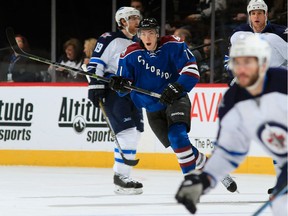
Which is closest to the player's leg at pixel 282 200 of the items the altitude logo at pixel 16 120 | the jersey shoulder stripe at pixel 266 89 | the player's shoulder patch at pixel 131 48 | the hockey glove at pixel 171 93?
the jersey shoulder stripe at pixel 266 89

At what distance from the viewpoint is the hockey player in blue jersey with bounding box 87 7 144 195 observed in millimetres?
7336

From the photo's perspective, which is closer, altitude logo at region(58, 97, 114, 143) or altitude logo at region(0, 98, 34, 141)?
Answer: altitude logo at region(58, 97, 114, 143)

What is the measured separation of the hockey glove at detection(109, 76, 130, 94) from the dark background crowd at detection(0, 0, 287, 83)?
2.87m

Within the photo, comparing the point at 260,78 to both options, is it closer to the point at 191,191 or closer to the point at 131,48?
the point at 191,191

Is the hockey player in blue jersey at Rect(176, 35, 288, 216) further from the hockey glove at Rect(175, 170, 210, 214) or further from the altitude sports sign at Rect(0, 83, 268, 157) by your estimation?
the altitude sports sign at Rect(0, 83, 268, 157)

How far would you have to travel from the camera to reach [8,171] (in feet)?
29.4

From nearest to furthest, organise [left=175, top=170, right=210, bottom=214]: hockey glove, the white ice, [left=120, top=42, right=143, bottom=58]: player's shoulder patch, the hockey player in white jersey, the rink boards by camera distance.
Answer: [left=175, top=170, right=210, bottom=214]: hockey glove → the white ice → the hockey player in white jersey → [left=120, top=42, right=143, bottom=58]: player's shoulder patch → the rink boards

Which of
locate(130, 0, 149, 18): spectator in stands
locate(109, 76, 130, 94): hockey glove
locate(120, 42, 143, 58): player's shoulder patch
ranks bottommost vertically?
locate(109, 76, 130, 94): hockey glove

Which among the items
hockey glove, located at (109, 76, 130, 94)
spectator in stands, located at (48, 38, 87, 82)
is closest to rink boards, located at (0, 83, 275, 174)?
spectator in stands, located at (48, 38, 87, 82)

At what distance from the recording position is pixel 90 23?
10.7 meters

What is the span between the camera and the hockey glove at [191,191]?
3.73 meters

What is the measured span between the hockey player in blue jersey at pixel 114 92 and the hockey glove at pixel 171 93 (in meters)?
0.82

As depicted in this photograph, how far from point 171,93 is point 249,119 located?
265cm

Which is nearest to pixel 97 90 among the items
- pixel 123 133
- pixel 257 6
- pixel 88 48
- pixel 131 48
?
pixel 123 133
